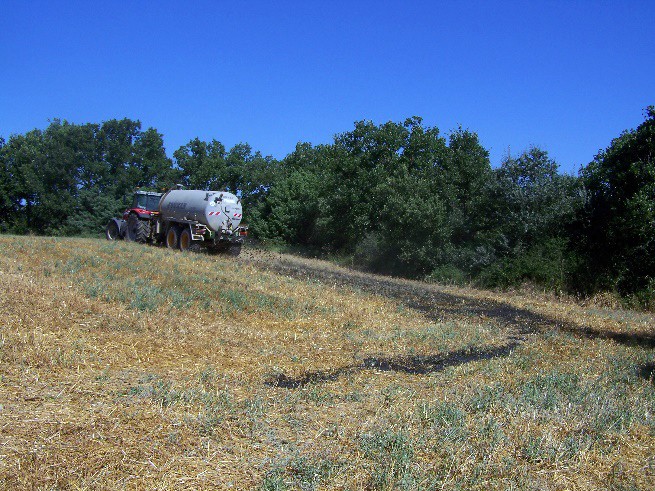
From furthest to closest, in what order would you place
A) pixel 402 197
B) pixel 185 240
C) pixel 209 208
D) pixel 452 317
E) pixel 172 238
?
pixel 402 197, pixel 172 238, pixel 185 240, pixel 209 208, pixel 452 317

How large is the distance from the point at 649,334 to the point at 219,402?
929 cm

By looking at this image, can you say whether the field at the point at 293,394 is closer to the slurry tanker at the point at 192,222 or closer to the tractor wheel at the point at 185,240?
the slurry tanker at the point at 192,222

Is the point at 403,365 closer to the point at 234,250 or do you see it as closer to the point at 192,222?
the point at 192,222

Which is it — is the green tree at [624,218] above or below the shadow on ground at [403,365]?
above

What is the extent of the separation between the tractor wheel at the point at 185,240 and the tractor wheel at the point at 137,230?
2.35m

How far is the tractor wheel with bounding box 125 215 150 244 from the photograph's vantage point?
23.8 metres

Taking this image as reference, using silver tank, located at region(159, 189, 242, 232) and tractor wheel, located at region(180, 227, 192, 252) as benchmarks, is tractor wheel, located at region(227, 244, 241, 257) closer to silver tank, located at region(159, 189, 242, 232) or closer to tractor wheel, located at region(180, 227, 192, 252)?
silver tank, located at region(159, 189, 242, 232)

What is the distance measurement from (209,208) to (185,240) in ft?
5.75

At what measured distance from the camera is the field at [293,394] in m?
4.13

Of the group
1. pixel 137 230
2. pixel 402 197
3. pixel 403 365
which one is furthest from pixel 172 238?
pixel 403 365

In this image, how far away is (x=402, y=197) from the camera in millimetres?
25328

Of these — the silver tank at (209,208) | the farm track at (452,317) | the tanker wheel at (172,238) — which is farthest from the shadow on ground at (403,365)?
the tanker wheel at (172,238)

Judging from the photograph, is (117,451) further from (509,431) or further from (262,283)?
(262,283)

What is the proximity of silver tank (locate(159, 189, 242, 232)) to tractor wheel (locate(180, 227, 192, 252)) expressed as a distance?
0.54 meters
